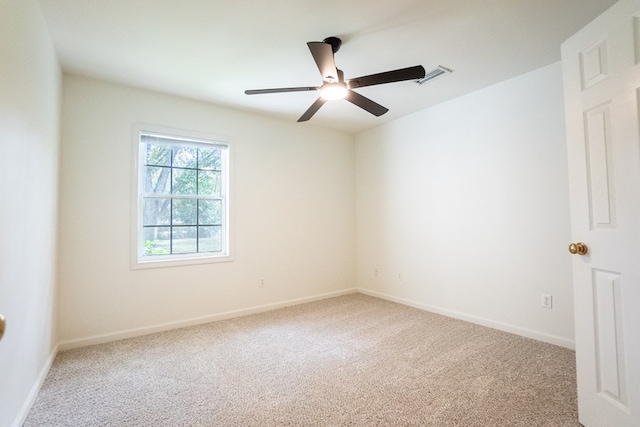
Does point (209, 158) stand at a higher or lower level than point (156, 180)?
higher

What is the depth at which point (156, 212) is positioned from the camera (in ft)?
10.5

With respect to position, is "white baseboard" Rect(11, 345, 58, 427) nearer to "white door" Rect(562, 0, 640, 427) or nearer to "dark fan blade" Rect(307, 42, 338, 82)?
"dark fan blade" Rect(307, 42, 338, 82)

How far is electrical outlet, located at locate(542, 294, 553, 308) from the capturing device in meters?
2.62

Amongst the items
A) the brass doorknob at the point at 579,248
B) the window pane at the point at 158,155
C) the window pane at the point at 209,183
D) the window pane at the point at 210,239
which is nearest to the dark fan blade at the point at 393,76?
the brass doorknob at the point at 579,248

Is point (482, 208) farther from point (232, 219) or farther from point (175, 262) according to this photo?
point (175, 262)

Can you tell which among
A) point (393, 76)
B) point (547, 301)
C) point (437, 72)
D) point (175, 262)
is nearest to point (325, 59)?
point (393, 76)

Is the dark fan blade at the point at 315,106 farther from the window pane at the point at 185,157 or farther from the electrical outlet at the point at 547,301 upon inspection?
the electrical outlet at the point at 547,301

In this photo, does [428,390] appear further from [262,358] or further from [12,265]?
[12,265]

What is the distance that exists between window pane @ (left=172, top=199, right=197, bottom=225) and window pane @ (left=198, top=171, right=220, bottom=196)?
0.58 feet

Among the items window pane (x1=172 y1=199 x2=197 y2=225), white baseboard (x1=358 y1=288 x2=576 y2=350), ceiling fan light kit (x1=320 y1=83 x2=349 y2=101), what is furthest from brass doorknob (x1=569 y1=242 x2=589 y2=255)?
window pane (x1=172 y1=199 x2=197 y2=225)

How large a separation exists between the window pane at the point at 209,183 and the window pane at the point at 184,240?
0.46 m

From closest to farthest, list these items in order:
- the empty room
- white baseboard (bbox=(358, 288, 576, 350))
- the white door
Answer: the white door → the empty room → white baseboard (bbox=(358, 288, 576, 350))

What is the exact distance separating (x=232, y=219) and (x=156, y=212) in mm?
810

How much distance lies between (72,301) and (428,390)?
10.1 ft
